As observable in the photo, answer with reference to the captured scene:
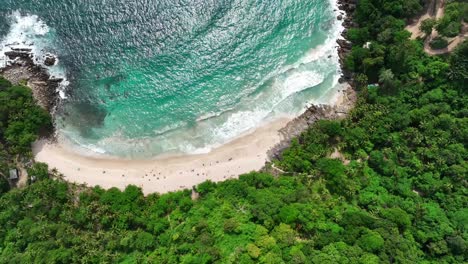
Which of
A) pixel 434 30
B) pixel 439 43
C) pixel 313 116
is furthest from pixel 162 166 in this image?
pixel 434 30

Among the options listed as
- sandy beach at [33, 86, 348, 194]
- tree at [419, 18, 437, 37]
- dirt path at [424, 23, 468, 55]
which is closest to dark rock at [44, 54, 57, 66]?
sandy beach at [33, 86, 348, 194]

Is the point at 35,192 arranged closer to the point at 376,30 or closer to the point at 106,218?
the point at 106,218

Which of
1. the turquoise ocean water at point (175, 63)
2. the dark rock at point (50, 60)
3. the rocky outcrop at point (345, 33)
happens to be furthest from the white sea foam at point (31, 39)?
the rocky outcrop at point (345, 33)

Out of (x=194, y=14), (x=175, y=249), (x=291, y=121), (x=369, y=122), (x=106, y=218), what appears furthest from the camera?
(x=194, y=14)

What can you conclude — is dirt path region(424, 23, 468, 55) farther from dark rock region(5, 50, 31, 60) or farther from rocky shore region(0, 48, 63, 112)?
dark rock region(5, 50, 31, 60)

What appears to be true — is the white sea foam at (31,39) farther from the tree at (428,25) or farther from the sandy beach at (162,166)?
the tree at (428,25)

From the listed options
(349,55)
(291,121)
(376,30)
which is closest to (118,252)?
(291,121)

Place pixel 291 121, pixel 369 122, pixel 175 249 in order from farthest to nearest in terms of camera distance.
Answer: pixel 291 121 → pixel 369 122 → pixel 175 249

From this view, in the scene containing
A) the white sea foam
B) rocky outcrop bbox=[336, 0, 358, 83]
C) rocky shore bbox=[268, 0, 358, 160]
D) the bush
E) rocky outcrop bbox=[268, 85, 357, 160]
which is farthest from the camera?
the white sea foam
